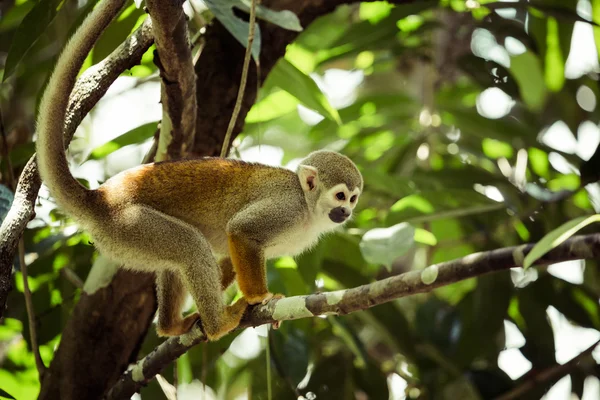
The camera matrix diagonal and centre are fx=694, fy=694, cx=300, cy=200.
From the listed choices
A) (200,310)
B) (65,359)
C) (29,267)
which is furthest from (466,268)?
(29,267)

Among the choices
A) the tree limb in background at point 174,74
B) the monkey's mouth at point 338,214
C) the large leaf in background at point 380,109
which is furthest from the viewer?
the large leaf in background at point 380,109

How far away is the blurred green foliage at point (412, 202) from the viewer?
403cm

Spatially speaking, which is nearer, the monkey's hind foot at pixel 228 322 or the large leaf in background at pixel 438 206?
the monkey's hind foot at pixel 228 322

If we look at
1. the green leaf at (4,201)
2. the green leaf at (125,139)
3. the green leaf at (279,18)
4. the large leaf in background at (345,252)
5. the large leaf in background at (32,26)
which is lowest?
the large leaf in background at (345,252)

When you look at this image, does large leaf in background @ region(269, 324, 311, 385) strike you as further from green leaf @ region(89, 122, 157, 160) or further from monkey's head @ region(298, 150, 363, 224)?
green leaf @ region(89, 122, 157, 160)

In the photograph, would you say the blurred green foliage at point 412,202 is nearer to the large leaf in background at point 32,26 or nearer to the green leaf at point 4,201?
the large leaf in background at point 32,26

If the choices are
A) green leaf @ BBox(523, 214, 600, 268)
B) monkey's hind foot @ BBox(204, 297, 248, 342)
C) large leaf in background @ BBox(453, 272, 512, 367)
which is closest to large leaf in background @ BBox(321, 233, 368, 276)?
large leaf in background @ BBox(453, 272, 512, 367)

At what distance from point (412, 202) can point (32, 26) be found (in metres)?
2.20

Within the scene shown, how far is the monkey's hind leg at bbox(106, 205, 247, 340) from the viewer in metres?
3.04

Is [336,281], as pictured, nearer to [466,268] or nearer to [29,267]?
[29,267]

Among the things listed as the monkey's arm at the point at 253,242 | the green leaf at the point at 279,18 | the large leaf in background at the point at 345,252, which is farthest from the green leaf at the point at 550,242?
the large leaf in background at the point at 345,252

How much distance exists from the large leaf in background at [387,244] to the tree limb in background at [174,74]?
3.44ft

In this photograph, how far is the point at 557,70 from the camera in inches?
202

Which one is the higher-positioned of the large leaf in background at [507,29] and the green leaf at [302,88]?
the green leaf at [302,88]
